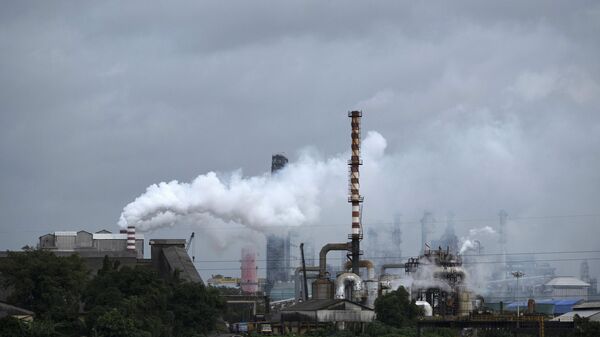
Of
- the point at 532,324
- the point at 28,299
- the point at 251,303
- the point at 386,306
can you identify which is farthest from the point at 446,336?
the point at 251,303

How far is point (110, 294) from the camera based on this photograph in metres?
91.2

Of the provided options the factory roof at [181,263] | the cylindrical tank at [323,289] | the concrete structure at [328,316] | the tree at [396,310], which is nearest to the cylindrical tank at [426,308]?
the tree at [396,310]

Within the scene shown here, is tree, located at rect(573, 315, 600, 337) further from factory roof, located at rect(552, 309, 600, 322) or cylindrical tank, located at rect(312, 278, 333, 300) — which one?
cylindrical tank, located at rect(312, 278, 333, 300)

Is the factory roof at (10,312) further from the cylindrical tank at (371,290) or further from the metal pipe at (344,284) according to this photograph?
the cylindrical tank at (371,290)

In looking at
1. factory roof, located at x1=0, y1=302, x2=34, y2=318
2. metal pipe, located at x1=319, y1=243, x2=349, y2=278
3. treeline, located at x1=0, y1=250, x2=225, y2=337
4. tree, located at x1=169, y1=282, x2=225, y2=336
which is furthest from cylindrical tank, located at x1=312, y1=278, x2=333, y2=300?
factory roof, located at x1=0, y1=302, x2=34, y2=318

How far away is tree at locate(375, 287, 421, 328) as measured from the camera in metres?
116

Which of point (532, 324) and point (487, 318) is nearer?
point (532, 324)

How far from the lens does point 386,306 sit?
117 metres

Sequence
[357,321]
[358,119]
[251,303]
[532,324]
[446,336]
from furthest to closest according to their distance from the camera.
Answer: [251,303] < [358,119] < [357,321] < [446,336] < [532,324]

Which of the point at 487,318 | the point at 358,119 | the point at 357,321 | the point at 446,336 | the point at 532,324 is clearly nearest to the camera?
the point at 532,324

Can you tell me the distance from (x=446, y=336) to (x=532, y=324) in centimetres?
2115

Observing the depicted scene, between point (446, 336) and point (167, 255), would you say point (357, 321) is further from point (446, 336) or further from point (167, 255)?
point (167, 255)

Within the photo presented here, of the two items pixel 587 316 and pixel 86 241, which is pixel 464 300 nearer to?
pixel 587 316

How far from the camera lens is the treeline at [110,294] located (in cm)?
8950
